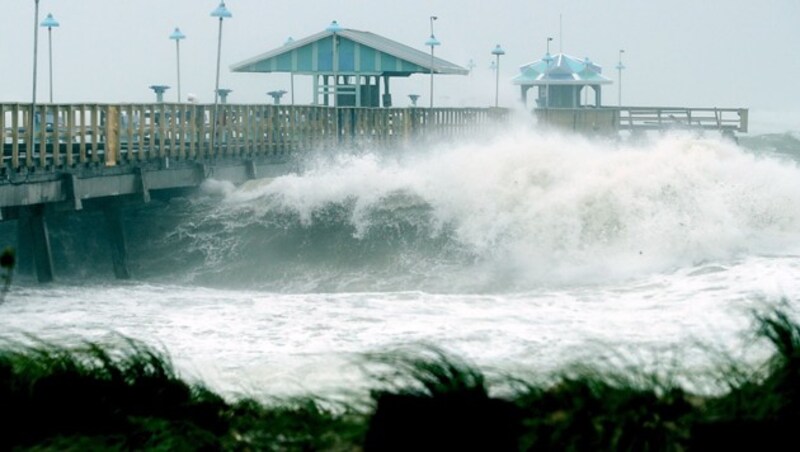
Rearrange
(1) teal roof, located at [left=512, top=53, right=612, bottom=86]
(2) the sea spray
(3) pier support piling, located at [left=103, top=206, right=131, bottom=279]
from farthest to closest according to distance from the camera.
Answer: (1) teal roof, located at [left=512, top=53, right=612, bottom=86]
(3) pier support piling, located at [left=103, top=206, right=131, bottom=279]
(2) the sea spray

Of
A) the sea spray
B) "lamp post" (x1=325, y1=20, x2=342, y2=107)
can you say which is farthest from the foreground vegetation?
"lamp post" (x1=325, y1=20, x2=342, y2=107)

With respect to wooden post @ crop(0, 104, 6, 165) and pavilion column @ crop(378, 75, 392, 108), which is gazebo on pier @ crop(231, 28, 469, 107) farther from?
wooden post @ crop(0, 104, 6, 165)

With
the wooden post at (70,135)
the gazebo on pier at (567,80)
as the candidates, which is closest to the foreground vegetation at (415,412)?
the wooden post at (70,135)

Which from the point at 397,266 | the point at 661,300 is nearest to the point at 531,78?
the point at 397,266

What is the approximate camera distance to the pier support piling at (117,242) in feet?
110

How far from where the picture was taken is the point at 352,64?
57844mm

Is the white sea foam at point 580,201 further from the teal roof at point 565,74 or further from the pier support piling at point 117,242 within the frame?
the teal roof at point 565,74

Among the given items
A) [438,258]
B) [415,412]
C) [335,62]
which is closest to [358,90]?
[335,62]

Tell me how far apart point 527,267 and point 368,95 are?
27.5 m

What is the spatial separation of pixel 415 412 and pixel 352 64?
50.8 meters

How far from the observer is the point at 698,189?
116ft

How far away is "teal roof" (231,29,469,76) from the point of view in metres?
57.4

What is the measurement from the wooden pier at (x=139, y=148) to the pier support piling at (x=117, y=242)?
0.8 inches

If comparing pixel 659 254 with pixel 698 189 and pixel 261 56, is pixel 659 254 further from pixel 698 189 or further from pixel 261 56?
pixel 261 56
